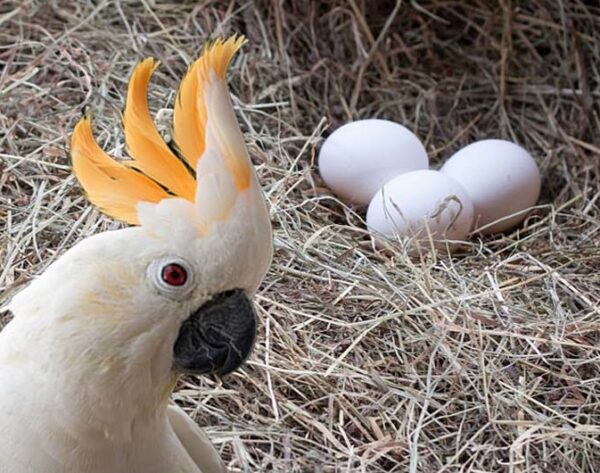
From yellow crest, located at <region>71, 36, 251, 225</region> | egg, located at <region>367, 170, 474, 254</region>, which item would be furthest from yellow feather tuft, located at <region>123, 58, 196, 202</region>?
egg, located at <region>367, 170, 474, 254</region>

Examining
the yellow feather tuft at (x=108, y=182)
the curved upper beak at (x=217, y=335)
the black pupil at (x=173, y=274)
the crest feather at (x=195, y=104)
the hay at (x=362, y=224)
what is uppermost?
the crest feather at (x=195, y=104)

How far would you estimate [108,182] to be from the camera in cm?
119

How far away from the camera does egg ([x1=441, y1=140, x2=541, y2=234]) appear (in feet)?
7.07

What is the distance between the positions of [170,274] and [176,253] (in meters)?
0.02

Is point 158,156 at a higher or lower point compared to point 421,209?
higher

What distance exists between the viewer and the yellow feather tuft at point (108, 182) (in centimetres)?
117

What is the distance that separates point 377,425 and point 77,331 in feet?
2.25

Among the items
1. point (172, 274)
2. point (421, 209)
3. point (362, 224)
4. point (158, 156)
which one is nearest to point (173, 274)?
point (172, 274)

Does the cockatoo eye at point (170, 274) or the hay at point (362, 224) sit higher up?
the cockatoo eye at point (170, 274)

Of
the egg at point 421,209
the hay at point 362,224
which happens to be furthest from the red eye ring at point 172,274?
the egg at point 421,209

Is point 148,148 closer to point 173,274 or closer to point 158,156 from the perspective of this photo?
point 158,156

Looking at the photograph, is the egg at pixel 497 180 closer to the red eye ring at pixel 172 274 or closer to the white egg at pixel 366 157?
the white egg at pixel 366 157

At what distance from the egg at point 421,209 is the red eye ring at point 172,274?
972mm

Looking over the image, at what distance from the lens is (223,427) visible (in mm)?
1637
